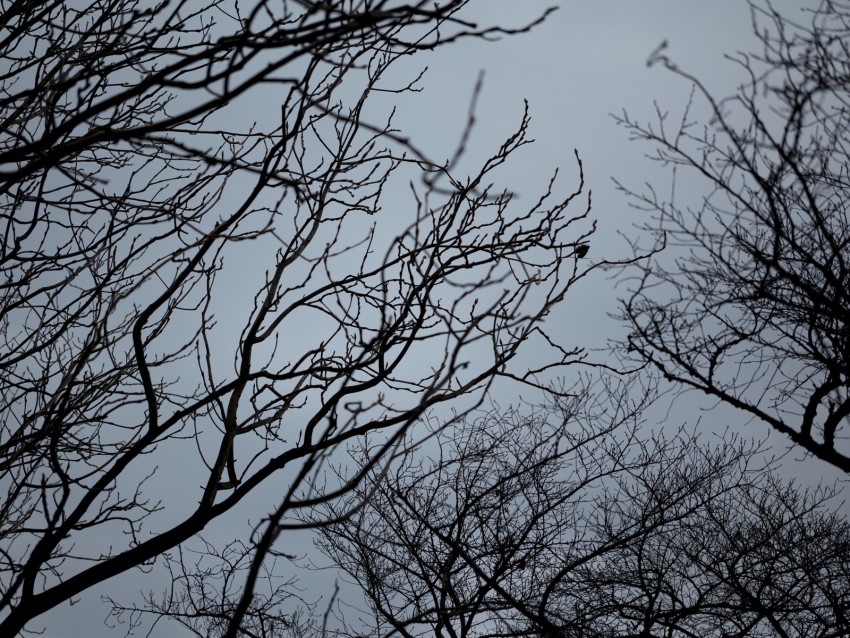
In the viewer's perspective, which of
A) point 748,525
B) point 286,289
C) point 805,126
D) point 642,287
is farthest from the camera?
point 748,525

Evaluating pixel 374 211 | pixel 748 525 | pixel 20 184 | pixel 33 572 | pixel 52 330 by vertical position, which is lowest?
pixel 33 572

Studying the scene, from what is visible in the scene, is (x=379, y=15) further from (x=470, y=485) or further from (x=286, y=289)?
(x=470, y=485)

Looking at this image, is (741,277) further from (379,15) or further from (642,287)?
(379,15)

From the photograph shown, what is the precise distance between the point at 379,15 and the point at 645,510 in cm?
936

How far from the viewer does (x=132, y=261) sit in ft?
14.4

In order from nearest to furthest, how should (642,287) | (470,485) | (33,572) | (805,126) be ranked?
(33,572) → (805,126) → (642,287) → (470,485)

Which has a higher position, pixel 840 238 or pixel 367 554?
pixel 367 554

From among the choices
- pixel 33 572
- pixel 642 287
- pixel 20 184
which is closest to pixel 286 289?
pixel 33 572

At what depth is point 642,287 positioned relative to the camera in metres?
4.83

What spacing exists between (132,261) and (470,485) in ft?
17.4

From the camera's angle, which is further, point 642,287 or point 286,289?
point 642,287

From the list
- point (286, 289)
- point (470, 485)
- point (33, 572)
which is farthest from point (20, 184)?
point (470, 485)

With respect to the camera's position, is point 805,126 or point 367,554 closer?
point 805,126

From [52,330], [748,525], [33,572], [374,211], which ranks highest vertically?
[52,330]
